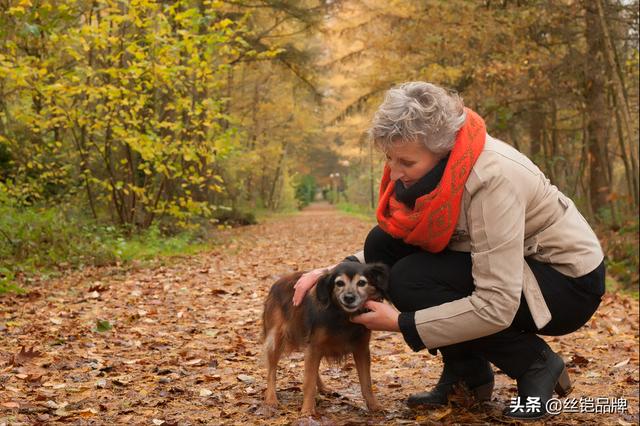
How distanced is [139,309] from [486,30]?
9639 mm

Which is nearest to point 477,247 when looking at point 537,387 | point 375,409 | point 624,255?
point 537,387

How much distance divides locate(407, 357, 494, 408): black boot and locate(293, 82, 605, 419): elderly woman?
0.13 meters

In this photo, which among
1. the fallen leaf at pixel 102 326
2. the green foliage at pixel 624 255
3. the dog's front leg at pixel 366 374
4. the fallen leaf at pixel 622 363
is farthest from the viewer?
the green foliage at pixel 624 255

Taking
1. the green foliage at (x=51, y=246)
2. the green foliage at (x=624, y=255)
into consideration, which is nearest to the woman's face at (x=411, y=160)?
the green foliage at (x=51, y=246)

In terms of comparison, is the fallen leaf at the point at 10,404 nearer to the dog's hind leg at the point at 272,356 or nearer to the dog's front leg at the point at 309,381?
the dog's hind leg at the point at 272,356

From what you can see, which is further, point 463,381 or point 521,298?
point 463,381

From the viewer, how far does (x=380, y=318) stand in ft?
10.3

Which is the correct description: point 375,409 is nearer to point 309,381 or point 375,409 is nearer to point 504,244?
point 309,381

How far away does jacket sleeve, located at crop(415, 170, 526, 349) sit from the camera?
2.84 meters

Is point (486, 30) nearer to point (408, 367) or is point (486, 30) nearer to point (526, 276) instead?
point (408, 367)

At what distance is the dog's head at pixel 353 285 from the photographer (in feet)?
10.7

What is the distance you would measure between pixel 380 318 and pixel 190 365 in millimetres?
2052

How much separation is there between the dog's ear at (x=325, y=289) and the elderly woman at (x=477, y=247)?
0.24 m

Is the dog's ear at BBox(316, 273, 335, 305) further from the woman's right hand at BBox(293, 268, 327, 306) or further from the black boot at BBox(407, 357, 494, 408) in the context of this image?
the black boot at BBox(407, 357, 494, 408)
